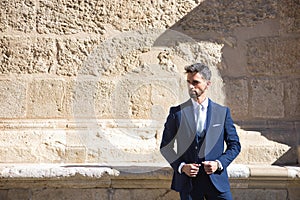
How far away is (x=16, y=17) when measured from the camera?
3863 millimetres

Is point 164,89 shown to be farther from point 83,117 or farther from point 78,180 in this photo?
point 78,180

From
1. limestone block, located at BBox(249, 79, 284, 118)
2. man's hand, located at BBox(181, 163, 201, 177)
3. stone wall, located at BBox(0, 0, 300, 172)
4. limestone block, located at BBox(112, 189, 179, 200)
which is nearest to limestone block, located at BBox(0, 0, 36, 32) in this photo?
stone wall, located at BBox(0, 0, 300, 172)

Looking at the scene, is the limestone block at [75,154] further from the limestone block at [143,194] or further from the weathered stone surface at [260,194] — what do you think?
the weathered stone surface at [260,194]

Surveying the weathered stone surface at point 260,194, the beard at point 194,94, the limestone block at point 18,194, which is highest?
the beard at point 194,94

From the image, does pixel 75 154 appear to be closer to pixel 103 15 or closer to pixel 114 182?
pixel 114 182

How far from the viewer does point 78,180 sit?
3.21m

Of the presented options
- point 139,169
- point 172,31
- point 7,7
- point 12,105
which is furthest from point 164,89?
point 7,7

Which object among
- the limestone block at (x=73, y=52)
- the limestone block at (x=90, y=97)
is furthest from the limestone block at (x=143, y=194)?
the limestone block at (x=73, y=52)

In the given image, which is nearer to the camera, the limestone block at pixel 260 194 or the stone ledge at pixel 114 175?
the stone ledge at pixel 114 175

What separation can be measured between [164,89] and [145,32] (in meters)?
0.52

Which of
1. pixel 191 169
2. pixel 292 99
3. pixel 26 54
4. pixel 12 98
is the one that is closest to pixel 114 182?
pixel 191 169

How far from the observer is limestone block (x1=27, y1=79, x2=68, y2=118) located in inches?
147

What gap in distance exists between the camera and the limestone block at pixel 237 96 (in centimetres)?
373

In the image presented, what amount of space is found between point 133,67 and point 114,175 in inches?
41.6
